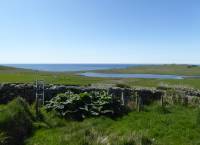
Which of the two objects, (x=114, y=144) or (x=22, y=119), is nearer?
(x=114, y=144)

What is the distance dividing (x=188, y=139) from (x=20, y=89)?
560 inches

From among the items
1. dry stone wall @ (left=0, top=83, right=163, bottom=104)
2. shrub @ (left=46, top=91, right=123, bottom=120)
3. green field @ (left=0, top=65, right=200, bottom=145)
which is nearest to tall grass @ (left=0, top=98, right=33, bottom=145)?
green field @ (left=0, top=65, right=200, bottom=145)

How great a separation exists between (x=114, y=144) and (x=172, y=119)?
259 inches

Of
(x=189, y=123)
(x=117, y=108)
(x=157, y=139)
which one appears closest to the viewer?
(x=157, y=139)

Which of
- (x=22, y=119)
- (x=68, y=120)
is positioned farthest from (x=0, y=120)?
(x=68, y=120)

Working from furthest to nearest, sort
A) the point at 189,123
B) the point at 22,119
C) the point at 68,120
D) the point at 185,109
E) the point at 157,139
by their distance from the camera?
1. the point at 185,109
2. the point at 68,120
3. the point at 189,123
4. the point at 22,119
5. the point at 157,139

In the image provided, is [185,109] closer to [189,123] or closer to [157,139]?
[189,123]

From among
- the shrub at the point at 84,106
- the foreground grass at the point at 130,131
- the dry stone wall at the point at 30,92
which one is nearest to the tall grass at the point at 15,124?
the foreground grass at the point at 130,131

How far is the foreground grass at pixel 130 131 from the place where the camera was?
13.8 meters

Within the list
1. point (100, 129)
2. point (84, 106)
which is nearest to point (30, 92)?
point (84, 106)

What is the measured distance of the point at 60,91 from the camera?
2520cm

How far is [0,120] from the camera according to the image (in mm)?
15055

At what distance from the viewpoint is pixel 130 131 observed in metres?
15.4

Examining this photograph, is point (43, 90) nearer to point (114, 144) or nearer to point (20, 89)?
point (20, 89)
